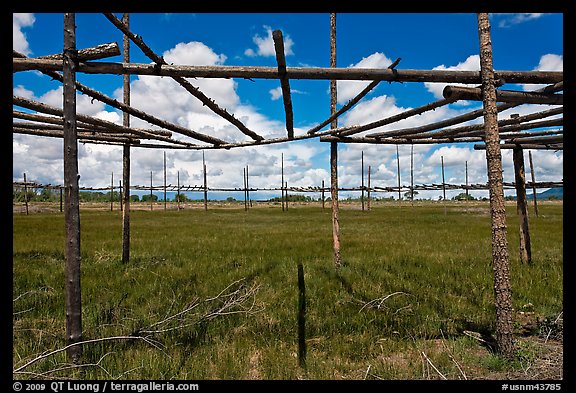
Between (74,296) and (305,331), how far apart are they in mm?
3075

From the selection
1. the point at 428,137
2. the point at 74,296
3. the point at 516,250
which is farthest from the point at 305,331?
the point at 516,250

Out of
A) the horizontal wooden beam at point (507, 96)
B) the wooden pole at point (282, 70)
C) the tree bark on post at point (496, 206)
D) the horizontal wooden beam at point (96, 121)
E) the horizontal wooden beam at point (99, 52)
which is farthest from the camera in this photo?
the horizontal wooden beam at point (96, 121)

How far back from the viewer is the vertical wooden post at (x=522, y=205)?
29.9 feet

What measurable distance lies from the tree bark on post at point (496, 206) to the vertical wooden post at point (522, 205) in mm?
6019

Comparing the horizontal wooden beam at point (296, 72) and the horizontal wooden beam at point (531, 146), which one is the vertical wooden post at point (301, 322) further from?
the horizontal wooden beam at point (531, 146)

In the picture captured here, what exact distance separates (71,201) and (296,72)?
10.5 ft

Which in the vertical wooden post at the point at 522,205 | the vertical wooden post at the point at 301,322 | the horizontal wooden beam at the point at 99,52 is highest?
the horizontal wooden beam at the point at 99,52

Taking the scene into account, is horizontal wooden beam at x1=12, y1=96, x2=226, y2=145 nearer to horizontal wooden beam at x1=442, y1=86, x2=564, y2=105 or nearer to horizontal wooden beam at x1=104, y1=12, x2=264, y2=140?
horizontal wooden beam at x1=104, y1=12, x2=264, y2=140

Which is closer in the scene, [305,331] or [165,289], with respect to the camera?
[305,331]

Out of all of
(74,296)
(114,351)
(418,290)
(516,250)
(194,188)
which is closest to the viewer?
(74,296)

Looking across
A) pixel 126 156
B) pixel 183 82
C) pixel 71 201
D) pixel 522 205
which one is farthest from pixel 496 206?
pixel 126 156

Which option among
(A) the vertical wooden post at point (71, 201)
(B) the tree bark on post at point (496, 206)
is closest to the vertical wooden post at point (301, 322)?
(B) the tree bark on post at point (496, 206)
